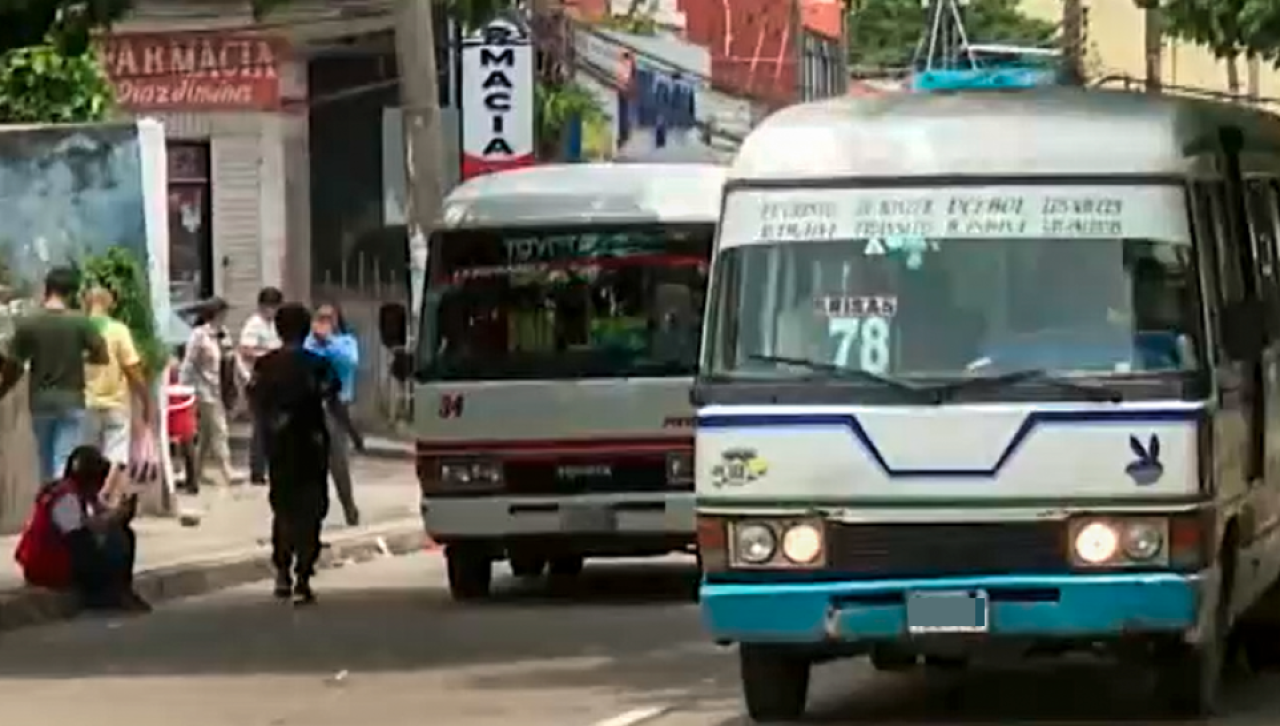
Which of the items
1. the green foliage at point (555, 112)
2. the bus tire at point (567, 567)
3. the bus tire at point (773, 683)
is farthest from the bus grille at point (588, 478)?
the green foliage at point (555, 112)

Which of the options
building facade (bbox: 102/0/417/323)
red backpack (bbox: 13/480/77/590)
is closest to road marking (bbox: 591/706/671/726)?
red backpack (bbox: 13/480/77/590)

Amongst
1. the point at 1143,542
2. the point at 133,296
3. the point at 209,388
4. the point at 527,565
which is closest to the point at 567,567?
the point at 527,565

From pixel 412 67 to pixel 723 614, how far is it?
58.9 feet

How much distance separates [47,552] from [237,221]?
59.1ft

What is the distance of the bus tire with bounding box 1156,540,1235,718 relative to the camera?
12.4 metres

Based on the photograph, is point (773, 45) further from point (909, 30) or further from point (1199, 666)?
point (1199, 666)

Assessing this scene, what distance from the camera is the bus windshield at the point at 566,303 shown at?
19.0 meters

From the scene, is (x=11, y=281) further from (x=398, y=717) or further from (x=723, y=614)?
(x=723, y=614)

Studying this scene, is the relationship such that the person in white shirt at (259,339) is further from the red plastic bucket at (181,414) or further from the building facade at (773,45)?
the building facade at (773,45)

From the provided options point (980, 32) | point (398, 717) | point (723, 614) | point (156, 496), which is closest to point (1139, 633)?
point (723, 614)

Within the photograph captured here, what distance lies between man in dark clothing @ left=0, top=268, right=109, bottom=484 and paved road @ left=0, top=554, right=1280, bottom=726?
271cm

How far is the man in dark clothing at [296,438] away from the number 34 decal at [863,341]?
7721mm

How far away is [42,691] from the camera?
1509 centimetres

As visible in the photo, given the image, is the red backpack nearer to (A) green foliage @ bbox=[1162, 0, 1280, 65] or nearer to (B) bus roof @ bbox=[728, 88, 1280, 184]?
(A) green foliage @ bbox=[1162, 0, 1280, 65]
